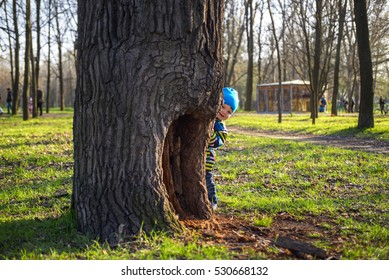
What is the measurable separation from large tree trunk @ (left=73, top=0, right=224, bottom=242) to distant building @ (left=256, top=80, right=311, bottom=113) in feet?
122

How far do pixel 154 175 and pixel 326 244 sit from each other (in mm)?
1648

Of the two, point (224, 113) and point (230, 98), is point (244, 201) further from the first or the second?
point (230, 98)

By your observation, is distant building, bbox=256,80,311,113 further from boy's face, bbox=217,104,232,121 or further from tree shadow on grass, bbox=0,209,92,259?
tree shadow on grass, bbox=0,209,92,259

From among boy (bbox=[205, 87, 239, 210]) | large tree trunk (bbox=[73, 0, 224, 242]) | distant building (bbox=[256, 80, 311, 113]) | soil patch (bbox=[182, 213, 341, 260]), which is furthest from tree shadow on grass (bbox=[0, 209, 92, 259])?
distant building (bbox=[256, 80, 311, 113])

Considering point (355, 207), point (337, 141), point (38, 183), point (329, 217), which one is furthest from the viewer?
point (337, 141)

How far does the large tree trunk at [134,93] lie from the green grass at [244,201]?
0.30m

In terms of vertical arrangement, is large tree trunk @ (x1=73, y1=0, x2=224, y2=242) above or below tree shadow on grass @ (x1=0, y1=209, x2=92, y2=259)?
above

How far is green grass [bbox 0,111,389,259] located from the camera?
341 cm

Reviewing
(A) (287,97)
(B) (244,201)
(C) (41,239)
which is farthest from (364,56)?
(A) (287,97)

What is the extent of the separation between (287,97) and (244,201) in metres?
38.0

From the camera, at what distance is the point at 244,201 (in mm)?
5344

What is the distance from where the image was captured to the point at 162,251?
3.28 m
